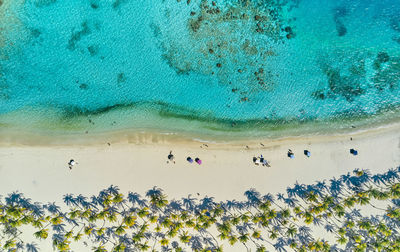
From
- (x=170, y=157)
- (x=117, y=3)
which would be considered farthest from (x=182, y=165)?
(x=117, y=3)

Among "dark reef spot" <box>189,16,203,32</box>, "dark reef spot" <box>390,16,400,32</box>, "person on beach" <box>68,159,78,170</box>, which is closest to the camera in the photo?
"person on beach" <box>68,159,78,170</box>

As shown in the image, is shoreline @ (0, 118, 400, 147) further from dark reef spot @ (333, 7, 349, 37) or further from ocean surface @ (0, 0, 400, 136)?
dark reef spot @ (333, 7, 349, 37)

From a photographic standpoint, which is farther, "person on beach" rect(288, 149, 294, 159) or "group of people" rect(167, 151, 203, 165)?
"person on beach" rect(288, 149, 294, 159)

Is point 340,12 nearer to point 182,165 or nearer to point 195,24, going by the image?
point 195,24

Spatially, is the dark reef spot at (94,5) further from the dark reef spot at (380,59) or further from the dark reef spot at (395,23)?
the dark reef spot at (395,23)

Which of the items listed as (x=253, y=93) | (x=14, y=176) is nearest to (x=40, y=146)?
(x=14, y=176)

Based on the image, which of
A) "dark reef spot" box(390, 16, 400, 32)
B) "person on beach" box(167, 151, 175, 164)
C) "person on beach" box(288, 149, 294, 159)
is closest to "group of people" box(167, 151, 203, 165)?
"person on beach" box(167, 151, 175, 164)
